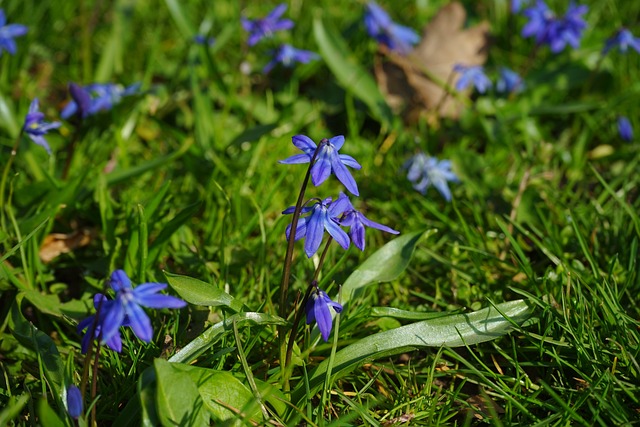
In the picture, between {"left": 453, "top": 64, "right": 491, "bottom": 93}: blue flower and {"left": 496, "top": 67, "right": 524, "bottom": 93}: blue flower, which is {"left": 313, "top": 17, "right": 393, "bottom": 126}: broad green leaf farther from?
{"left": 496, "top": 67, "right": 524, "bottom": 93}: blue flower

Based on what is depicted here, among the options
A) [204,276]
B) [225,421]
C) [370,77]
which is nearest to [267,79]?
[370,77]

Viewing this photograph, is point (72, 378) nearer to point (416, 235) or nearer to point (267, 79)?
point (416, 235)

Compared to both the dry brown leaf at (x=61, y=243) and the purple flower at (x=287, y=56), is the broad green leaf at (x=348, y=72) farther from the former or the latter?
the dry brown leaf at (x=61, y=243)

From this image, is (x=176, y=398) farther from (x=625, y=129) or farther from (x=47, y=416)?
(x=625, y=129)

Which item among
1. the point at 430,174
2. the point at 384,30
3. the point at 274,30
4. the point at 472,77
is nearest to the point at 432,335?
the point at 430,174

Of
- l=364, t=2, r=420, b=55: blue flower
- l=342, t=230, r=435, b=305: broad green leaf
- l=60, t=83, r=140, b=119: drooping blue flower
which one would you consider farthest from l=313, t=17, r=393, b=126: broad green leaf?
l=342, t=230, r=435, b=305: broad green leaf

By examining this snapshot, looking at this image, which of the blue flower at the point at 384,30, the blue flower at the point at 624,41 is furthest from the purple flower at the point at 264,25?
the blue flower at the point at 624,41
